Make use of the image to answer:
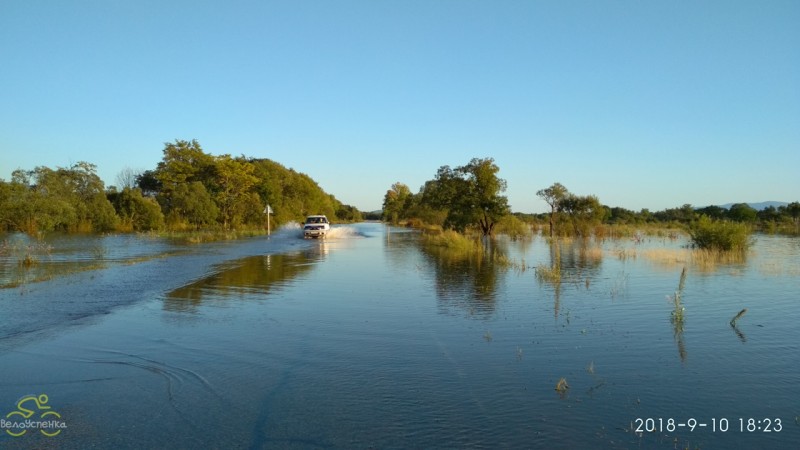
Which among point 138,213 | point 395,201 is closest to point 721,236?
point 138,213

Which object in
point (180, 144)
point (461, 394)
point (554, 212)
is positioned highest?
point (180, 144)

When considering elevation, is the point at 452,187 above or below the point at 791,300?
above

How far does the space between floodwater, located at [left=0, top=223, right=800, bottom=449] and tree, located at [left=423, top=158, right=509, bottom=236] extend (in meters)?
25.4

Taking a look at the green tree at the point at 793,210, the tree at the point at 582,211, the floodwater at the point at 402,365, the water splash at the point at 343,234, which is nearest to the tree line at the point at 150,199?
the water splash at the point at 343,234

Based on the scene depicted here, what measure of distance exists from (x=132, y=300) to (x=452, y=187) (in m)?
31.9

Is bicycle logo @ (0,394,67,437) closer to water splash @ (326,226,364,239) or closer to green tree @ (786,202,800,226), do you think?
water splash @ (326,226,364,239)

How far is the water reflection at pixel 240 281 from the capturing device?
13.8 m

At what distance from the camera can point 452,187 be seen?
42.8 m

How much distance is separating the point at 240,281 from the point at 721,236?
82.5 feet

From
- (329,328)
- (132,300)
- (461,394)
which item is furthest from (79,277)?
(461,394)

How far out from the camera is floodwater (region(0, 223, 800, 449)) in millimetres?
5504

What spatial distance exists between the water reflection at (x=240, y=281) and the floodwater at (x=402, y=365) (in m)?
0.15

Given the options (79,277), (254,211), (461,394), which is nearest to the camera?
(461,394)

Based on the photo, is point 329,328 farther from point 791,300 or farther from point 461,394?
point 791,300
